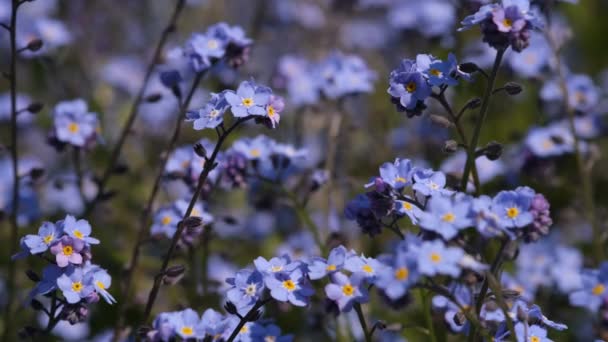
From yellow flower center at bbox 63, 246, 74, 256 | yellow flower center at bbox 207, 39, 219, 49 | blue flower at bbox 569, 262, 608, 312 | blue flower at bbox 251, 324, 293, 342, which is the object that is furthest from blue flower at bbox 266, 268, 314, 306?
blue flower at bbox 569, 262, 608, 312

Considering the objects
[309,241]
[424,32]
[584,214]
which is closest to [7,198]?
[309,241]

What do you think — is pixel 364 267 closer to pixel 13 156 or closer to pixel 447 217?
pixel 447 217

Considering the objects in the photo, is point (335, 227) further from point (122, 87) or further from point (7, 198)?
point (122, 87)

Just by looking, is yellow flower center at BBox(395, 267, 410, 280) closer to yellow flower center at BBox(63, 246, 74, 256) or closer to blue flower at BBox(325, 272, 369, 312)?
blue flower at BBox(325, 272, 369, 312)

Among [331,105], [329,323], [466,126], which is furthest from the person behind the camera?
[466,126]

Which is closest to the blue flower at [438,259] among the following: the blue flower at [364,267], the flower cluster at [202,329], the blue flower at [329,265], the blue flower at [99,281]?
the blue flower at [364,267]

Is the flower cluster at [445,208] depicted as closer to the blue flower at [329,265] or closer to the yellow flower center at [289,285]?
the blue flower at [329,265]
